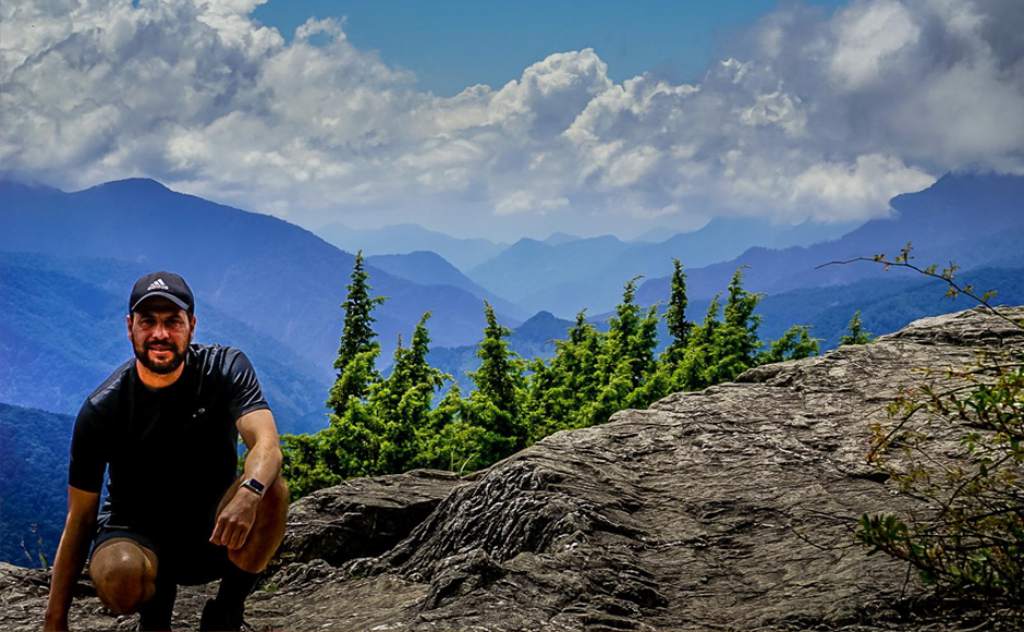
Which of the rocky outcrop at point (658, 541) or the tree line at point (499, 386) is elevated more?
the tree line at point (499, 386)

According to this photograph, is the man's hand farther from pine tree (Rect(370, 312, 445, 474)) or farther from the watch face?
pine tree (Rect(370, 312, 445, 474))

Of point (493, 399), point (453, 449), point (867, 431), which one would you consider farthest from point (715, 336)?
point (867, 431)

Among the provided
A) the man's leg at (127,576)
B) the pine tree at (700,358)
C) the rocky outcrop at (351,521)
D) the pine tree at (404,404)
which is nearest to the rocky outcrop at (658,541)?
the rocky outcrop at (351,521)

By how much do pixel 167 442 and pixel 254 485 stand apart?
817 mm

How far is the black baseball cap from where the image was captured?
5.49 m

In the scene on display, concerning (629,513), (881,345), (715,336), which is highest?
(715,336)

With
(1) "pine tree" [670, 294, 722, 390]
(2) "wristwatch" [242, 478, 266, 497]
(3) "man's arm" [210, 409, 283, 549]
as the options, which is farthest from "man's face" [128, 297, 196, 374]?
(1) "pine tree" [670, 294, 722, 390]

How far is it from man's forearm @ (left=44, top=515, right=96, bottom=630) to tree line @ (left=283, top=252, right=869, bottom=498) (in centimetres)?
2480

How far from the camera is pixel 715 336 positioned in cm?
4725

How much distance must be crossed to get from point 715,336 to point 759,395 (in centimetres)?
3539

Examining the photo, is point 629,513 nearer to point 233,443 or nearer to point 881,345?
point 233,443

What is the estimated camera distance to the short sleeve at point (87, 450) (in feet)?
18.7

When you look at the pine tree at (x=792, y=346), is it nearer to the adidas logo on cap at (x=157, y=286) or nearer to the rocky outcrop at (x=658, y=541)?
the rocky outcrop at (x=658, y=541)

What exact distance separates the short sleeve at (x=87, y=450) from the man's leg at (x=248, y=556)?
2.59 feet
